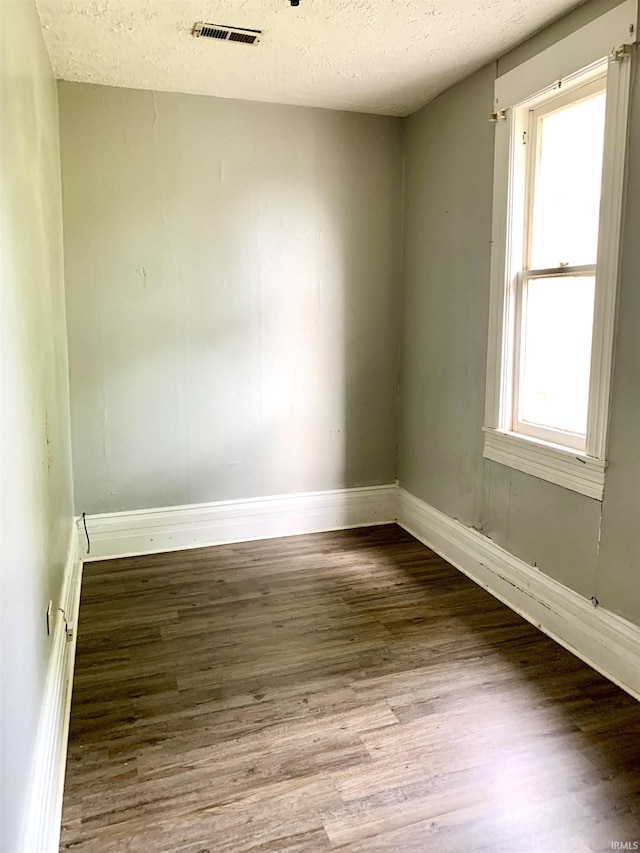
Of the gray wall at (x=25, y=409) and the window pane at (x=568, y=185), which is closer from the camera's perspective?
the gray wall at (x=25, y=409)

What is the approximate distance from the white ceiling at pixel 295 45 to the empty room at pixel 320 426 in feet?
0.07

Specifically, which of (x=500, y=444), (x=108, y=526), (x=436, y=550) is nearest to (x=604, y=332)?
(x=500, y=444)

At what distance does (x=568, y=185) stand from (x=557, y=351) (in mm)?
693

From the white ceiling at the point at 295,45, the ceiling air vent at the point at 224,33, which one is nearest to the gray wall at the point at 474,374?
the white ceiling at the point at 295,45

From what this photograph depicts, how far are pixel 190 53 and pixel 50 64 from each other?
68 cm

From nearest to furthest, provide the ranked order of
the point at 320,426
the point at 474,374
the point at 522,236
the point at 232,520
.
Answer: the point at 522,236
the point at 474,374
the point at 232,520
the point at 320,426

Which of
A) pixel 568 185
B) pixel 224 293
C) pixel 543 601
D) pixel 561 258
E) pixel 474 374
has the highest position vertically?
pixel 568 185

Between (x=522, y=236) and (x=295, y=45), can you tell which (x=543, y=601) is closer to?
(x=522, y=236)

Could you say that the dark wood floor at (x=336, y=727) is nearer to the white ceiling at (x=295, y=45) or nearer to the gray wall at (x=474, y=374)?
the gray wall at (x=474, y=374)

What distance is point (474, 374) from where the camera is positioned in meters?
3.20

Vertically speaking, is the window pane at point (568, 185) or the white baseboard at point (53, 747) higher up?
the window pane at point (568, 185)

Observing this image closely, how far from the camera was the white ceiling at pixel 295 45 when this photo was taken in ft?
7.89

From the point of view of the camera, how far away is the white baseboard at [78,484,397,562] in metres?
3.54

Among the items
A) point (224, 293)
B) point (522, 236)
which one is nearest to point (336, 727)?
point (522, 236)
